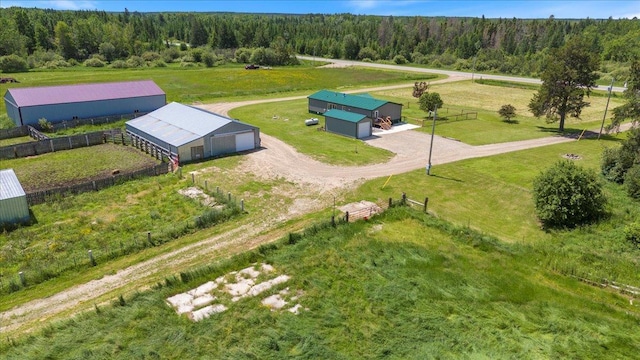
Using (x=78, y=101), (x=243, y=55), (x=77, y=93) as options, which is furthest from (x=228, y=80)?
(x=243, y=55)

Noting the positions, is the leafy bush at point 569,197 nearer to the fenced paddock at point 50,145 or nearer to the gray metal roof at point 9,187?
the gray metal roof at point 9,187

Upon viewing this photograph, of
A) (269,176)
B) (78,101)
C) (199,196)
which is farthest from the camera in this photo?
(78,101)

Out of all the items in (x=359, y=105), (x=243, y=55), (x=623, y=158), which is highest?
(x=243, y=55)

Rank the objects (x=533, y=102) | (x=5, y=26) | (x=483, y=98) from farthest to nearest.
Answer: (x=5, y=26) → (x=483, y=98) → (x=533, y=102)

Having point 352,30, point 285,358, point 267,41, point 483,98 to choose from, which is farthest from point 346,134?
point 352,30

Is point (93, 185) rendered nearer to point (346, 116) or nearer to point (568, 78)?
point (346, 116)

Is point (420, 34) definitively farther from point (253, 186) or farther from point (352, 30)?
point (253, 186)

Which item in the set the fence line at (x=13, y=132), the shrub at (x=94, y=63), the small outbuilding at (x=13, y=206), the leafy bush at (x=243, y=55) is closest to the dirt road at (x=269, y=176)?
the small outbuilding at (x=13, y=206)

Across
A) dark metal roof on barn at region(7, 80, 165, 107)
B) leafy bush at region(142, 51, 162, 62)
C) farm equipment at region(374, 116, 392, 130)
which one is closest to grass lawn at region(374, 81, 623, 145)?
farm equipment at region(374, 116, 392, 130)
